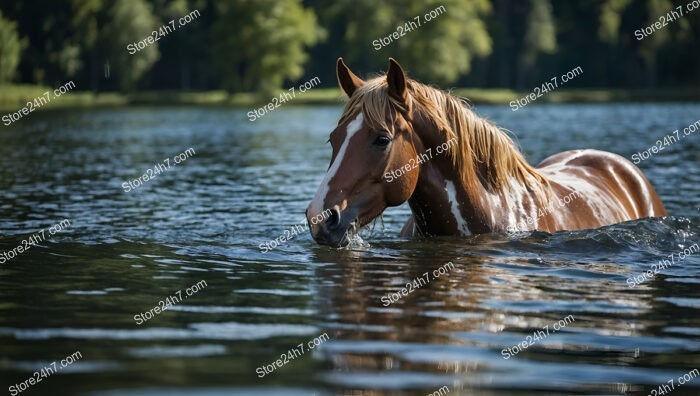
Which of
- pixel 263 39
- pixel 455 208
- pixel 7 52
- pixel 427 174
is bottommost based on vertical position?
pixel 455 208

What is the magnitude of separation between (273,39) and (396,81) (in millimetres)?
78010

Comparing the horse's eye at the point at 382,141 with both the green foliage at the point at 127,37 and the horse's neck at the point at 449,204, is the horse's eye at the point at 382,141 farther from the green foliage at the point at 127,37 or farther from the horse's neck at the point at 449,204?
the green foliage at the point at 127,37

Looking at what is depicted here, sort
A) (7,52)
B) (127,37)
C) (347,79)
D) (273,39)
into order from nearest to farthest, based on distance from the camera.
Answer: (347,79)
(7,52)
(127,37)
(273,39)

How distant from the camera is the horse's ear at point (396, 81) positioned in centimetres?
839

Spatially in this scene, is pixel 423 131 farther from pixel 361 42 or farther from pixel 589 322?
pixel 361 42

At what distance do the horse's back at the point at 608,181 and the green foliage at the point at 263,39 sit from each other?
74842 millimetres

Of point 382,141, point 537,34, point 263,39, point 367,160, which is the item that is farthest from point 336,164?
point 537,34

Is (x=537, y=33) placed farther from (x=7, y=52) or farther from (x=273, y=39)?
(x=7, y=52)

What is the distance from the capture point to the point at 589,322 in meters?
7.12

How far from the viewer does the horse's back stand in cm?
1109

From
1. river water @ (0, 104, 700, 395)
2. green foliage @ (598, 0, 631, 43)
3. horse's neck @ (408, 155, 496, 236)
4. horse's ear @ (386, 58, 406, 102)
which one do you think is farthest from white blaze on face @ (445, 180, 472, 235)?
green foliage @ (598, 0, 631, 43)

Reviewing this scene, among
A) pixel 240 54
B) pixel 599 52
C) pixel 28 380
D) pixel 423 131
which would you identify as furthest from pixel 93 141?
pixel 599 52

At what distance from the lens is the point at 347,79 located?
8984 mm

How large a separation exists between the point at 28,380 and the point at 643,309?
434 centimetres
